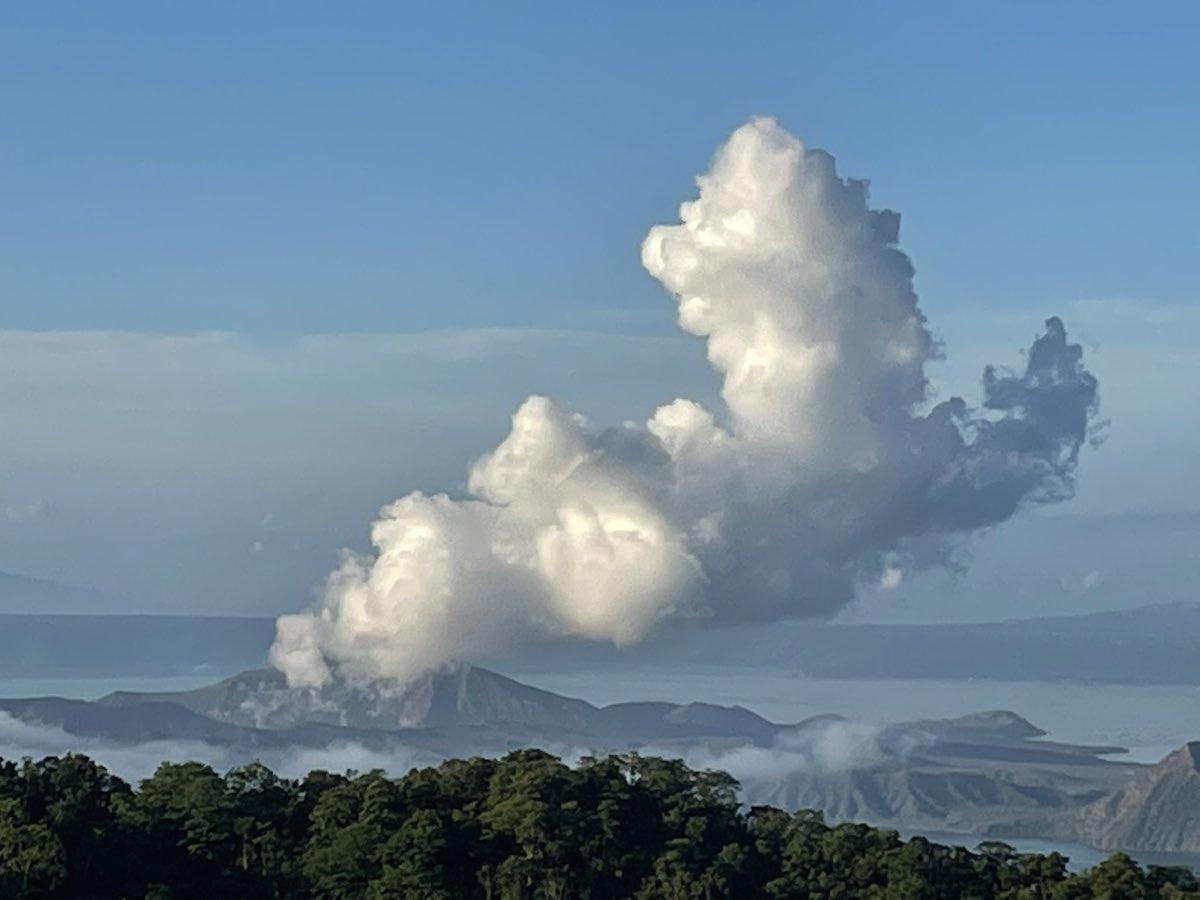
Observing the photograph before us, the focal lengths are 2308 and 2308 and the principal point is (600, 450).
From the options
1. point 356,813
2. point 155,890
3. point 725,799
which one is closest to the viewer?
point 155,890

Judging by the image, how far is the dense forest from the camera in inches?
3693

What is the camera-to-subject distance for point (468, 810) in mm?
99562

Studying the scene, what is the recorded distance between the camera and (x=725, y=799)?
10594 centimetres

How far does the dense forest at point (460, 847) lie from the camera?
93812 mm

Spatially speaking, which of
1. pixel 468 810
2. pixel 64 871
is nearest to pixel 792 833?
pixel 468 810

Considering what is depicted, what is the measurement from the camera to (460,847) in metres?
96.4

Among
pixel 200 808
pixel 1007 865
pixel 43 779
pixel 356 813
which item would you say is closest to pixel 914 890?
pixel 1007 865

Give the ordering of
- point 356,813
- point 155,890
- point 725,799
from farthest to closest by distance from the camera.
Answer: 1. point 725,799
2. point 356,813
3. point 155,890

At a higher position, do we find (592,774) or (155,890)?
(592,774)

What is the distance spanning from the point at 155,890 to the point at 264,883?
5.37 m

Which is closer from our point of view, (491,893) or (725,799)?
(491,893)

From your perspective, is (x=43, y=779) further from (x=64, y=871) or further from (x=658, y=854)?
(x=658, y=854)

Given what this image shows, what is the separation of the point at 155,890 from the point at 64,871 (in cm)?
374

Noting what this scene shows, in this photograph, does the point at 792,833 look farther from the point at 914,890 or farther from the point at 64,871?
the point at 64,871
